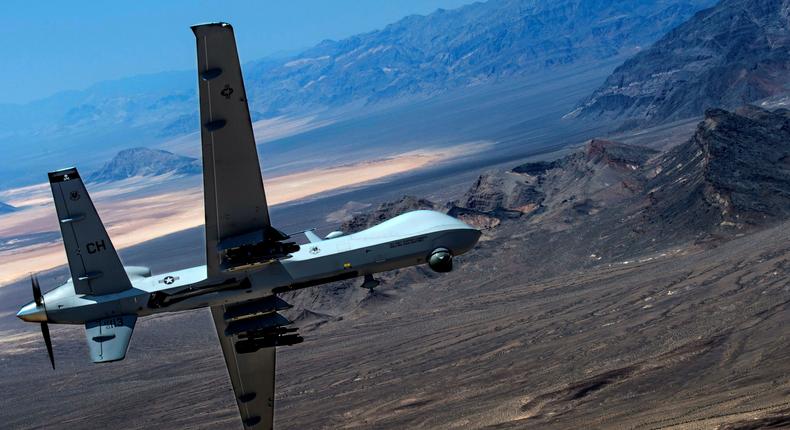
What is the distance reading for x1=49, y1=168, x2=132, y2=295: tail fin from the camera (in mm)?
45188

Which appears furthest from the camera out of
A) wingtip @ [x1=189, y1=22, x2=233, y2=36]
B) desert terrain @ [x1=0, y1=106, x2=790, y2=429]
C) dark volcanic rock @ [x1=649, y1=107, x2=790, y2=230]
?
dark volcanic rock @ [x1=649, y1=107, x2=790, y2=230]

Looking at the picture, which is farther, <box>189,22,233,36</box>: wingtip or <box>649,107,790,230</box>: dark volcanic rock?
<box>649,107,790,230</box>: dark volcanic rock

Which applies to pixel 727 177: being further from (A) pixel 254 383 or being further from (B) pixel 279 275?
(B) pixel 279 275

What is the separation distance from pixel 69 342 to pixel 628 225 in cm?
11249

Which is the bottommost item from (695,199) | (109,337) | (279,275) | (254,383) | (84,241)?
(695,199)

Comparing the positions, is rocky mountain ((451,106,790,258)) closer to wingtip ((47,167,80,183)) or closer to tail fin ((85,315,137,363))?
tail fin ((85,315,137,363))

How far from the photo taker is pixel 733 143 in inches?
7042

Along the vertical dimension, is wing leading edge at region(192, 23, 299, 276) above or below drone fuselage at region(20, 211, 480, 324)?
above

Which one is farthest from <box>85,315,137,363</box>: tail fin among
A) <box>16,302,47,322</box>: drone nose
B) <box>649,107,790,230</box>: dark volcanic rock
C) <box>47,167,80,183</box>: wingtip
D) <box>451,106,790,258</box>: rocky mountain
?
<box>649,107,790,230</box>: dark volcanic rock

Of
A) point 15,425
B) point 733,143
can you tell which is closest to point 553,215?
point 733,143

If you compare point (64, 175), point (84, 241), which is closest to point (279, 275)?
point (84, 241)

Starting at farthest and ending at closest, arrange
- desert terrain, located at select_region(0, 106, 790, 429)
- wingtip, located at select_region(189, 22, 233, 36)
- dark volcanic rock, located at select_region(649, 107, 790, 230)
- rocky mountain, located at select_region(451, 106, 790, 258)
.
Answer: dark volcanic rock, located at select_region(649, 107, 790, 230) → rocky mountain, located at select_region(451, 106, 790, 258) → desert terrain, located at select_region(0, 106, 790, 429) → wingtip, located at select_region(189, 22, 233, 36)

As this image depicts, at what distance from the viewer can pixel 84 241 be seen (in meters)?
47.0

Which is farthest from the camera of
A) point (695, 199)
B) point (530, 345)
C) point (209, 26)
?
point (695, 199)
